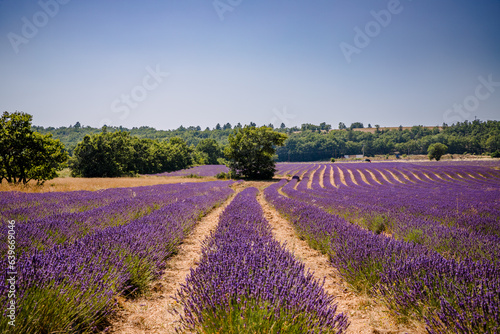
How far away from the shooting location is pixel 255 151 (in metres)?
26.5

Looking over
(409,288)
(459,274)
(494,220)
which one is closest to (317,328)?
(409,288)

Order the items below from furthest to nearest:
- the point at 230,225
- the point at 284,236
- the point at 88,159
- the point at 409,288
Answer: the point at 88,159, the point at 284,236, the point at 230,225, the point at 409,288

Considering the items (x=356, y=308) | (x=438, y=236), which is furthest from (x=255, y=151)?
(x=356, y=308)

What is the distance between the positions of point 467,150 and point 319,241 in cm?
12064

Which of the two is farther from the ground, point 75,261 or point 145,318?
point 75,261

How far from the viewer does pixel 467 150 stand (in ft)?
301

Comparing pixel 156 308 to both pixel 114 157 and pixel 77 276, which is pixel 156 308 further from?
pixel 114 157

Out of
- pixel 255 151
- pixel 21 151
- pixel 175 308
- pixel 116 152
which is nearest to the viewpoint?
pixel 175 308

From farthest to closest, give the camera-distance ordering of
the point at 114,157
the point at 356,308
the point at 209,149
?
the point at 209,149 < the point at 114,157 < the point at 356,308

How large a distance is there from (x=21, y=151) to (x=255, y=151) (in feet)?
62.3

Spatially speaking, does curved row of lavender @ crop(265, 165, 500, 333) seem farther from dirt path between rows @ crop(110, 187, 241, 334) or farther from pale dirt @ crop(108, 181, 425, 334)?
dirt path between rows @ crop(110, 187, 241, 334)

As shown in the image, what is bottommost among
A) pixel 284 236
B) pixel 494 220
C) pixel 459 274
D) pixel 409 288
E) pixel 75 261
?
pixel 284 236

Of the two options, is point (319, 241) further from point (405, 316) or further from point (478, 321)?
point (478, 321)

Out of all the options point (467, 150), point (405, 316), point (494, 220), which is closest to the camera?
point (405, 316)
